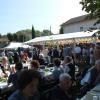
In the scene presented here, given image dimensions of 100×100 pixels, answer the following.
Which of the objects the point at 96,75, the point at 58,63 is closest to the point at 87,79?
the point at 96,75

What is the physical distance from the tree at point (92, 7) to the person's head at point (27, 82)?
7464 mm

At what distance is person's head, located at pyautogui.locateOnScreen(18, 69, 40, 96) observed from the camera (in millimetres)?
3811

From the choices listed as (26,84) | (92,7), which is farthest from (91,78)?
(92,7)

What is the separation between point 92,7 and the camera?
11.2 meters

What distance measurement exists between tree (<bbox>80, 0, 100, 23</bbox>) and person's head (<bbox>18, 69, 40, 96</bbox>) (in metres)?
7.46

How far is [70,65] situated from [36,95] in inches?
269

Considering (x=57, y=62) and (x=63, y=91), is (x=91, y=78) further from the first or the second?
(x=57, y=62)

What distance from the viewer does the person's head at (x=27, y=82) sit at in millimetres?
3811

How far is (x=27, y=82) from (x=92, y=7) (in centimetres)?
779

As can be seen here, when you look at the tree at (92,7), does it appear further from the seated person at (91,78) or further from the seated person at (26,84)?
the seated person at (26,84)

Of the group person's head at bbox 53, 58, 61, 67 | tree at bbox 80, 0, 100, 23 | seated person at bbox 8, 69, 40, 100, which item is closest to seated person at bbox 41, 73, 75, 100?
seated person at bbox 8, 69, 40, 100

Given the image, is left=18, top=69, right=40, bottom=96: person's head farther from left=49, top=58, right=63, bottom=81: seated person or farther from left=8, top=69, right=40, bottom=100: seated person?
left=49, top=58, right=63, bottom=81: seated person

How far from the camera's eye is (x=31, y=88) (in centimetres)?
384

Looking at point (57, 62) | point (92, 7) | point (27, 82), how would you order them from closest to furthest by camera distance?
point (27, 82)
point (57, 62)
point (92, 7)
